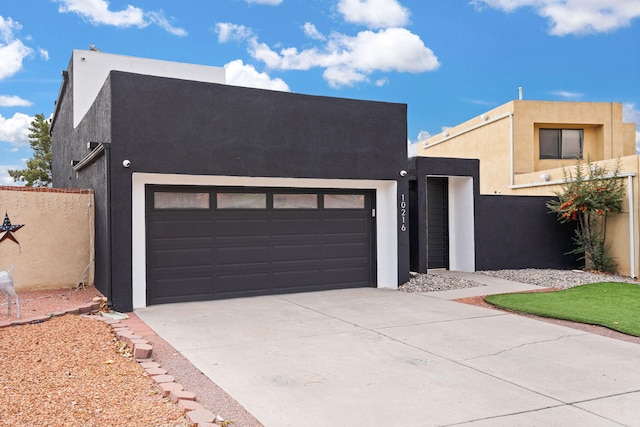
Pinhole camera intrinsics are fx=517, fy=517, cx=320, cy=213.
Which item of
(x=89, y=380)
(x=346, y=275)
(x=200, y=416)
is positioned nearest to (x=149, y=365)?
(x=89, y=380)

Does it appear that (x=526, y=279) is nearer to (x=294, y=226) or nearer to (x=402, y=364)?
(x=294, y=226)

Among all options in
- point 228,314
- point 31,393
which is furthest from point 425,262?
point 31,393

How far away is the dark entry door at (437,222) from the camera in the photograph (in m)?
15.0

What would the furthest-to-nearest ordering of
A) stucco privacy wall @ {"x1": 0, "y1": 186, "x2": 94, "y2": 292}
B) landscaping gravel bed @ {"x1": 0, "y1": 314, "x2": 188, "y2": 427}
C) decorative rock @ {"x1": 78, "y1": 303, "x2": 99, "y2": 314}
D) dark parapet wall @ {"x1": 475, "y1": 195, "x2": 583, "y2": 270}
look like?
dark parapet wall @ {"x1": 475, "y1": 195, "x2": 583, "y2": 270}, stucco privacy wall @ {"x1": 0, "y1": 186, "x2": 94, "y2": 292}, decorative rock @ {"x1": 78, "y1": 303, "x2": 99, "y2": 314}, landscaping gravel bed @ {"x1": 0, "y1": 314, "x2": 188, "y2": 427}

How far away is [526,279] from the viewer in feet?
43.3

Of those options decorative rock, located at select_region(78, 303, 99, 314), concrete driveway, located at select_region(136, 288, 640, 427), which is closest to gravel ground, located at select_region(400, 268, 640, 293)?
concrete driveway, located at select_region(136, 288, 640, 427)

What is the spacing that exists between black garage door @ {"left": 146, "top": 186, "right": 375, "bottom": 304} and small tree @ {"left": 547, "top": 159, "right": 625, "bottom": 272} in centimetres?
653

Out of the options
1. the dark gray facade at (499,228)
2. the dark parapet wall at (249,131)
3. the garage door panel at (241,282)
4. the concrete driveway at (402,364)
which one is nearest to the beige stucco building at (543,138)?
the dark gray facade at (499,228)

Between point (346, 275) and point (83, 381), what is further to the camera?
point (346, 275)

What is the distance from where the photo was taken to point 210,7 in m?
14.0

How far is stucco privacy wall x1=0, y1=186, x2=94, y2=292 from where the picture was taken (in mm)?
10102

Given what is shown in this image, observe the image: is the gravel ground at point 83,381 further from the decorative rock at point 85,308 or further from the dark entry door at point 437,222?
the dark entry door at point 437,222

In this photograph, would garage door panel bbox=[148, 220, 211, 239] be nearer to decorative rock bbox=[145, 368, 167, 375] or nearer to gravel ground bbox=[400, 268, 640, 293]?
decorative rock bbox=[145, 368, 167, 375]

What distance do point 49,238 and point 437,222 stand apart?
1004 centimetres
